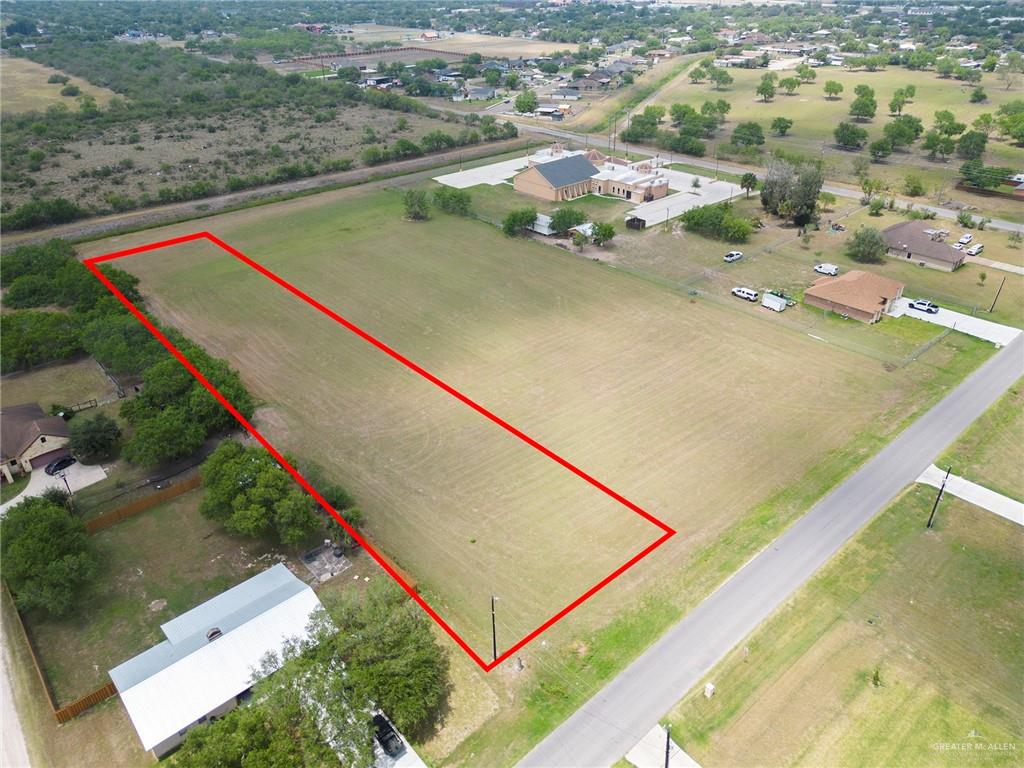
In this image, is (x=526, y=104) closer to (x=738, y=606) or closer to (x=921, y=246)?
(x=921, y=246)

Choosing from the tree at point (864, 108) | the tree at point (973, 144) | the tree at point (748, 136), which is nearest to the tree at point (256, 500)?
the tree at point (748, 136)

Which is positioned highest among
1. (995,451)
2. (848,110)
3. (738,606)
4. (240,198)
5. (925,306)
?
(848,110)

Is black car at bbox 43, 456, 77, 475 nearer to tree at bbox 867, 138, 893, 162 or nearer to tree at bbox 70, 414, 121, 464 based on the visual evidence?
tree at bbox 70, 414, 121, 464

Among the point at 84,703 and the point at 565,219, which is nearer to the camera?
the point at 84,703

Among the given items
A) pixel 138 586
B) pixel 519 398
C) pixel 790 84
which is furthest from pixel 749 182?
pixel 790 84

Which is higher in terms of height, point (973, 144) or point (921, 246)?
point (973, 144)

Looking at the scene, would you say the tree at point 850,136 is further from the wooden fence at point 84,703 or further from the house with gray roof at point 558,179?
the wooden fence at point 84,703

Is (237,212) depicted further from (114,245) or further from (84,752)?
(84,752)
